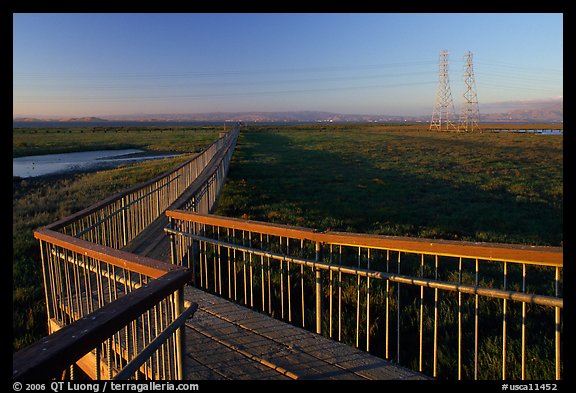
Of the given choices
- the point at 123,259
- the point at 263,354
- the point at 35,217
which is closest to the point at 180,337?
the point at 123,259

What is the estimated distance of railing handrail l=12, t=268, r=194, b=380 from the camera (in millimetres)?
1604

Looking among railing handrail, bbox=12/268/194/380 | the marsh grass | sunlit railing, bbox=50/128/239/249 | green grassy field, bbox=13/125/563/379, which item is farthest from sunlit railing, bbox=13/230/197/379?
green grassy field, bbox=13/125/563/379

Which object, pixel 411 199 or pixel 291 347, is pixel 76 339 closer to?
pixel 291 347

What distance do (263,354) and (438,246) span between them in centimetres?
190

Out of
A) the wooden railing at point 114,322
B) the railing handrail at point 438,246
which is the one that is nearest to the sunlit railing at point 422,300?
the railing handrail at point 438,246

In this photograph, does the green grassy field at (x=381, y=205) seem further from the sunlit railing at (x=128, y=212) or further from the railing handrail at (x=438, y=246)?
the railing handrail at (x=438, y=246)

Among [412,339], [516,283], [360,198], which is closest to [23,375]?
[412,339]

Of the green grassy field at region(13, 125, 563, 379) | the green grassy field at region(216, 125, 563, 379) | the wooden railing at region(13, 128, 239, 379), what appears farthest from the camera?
the green grassy field at region(13, 125, 563, 379)

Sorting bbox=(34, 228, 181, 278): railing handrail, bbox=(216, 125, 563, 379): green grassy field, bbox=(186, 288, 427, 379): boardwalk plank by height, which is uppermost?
bbox=(34, 228, 181, 278): railing handrail

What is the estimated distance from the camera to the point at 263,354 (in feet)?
13.8

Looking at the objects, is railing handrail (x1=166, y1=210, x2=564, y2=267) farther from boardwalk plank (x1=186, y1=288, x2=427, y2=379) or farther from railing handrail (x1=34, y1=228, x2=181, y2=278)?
railing handrail (x1=34, y1=228, x2=181, y2=278)

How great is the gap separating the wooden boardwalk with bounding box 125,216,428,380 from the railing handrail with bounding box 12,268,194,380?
Answer: 1.32 m

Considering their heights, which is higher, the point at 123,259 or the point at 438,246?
the point at 123,259
